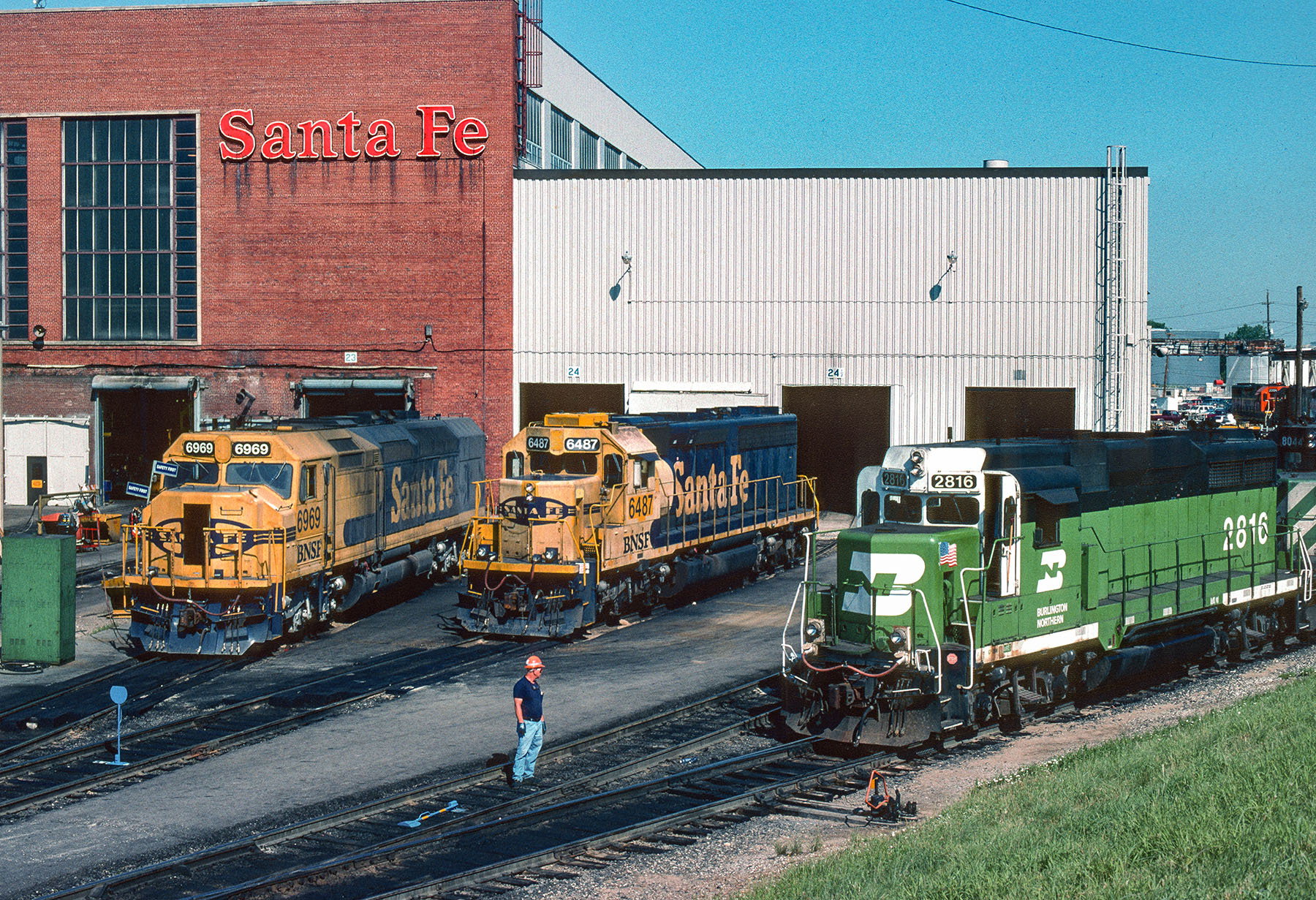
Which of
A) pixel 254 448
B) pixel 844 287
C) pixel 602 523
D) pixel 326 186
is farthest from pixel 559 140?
pixel 254 448

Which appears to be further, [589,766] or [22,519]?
[22,519]

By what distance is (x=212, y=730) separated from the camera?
16.7 m

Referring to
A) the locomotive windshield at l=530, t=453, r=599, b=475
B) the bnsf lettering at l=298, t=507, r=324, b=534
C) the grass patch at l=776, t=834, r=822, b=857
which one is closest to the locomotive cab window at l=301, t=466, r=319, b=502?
the bnsf lettering at l=298, t=507, r=324, b=534

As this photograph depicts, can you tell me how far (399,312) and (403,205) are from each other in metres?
3.14

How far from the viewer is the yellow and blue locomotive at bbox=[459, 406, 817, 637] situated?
72.3ft

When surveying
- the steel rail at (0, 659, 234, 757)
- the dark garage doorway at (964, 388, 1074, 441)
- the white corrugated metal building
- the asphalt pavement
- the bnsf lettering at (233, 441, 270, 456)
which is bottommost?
the steel rail at (0, 659, 234, 757)

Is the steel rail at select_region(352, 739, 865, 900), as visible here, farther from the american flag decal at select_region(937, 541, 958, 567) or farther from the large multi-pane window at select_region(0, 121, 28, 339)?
the large multi-pane window at select_region(0, 121, 28, 339)

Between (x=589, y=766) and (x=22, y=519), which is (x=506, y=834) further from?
(x=22, y=519)

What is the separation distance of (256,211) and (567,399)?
10896 mm

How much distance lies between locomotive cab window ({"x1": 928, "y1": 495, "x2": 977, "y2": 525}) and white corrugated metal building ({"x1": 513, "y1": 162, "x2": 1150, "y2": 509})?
21.9 metres

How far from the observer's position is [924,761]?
14.7 meters

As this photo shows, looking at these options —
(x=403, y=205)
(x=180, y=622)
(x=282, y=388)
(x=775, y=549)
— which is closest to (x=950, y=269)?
(x=775, y=549)

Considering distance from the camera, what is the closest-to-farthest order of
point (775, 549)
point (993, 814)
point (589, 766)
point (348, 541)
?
point (993, 814)
point (589, 766)
point (348, 541)
point (775, 549)

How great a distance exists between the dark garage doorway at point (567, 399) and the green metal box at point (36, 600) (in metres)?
20.1
